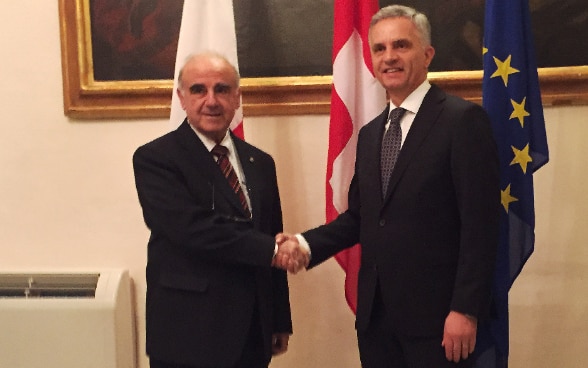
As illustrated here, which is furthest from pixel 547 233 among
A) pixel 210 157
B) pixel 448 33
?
pixel 210 157

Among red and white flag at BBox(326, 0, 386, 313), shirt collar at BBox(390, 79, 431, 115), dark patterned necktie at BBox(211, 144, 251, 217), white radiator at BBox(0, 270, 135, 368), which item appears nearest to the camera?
Result: shirt collar at BBox(390, 79, 431, 115)

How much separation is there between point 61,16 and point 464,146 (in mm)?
1668

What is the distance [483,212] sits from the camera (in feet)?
4.41

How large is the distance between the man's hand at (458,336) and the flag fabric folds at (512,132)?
1.32ft

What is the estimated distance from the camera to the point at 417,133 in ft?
4.69

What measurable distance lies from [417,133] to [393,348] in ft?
1.90

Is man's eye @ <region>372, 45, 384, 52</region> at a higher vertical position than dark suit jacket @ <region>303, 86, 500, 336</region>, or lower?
higher

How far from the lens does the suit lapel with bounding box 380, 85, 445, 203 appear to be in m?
1.42

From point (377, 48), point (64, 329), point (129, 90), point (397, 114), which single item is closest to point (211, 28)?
point (129, 90)

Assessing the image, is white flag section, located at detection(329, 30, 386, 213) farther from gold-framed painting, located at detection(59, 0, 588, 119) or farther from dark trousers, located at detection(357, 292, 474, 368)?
dark trousers, located at detection(357, 292, 474, 368)

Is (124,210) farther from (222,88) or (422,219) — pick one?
(422,219)

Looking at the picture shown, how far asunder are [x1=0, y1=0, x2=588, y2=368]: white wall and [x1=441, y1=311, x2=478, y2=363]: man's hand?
34.9 inches

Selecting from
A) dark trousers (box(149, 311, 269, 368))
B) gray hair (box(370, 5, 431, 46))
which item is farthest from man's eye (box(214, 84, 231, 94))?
dark trousers (box(149, 311, 269, 368))

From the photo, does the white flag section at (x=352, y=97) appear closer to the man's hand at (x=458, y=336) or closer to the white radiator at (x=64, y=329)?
the man's hand at (x=458, y=336)
